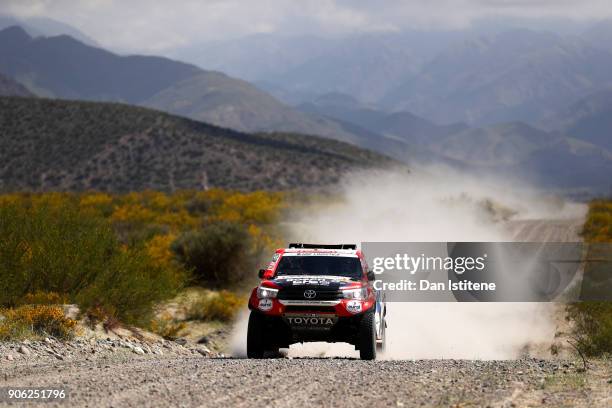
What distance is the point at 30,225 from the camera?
21047 millimetres

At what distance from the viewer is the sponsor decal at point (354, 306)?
1445 cm

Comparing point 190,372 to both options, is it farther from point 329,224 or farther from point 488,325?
point 329,224

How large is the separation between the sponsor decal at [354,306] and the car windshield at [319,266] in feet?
2.67

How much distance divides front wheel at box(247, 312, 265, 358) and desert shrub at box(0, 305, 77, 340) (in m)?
3.31

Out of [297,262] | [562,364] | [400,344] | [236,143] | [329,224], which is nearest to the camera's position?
[562,364]

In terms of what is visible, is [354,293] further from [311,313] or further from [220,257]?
[220,257]

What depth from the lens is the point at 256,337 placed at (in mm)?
14578

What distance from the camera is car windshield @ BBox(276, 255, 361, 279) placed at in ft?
50.5

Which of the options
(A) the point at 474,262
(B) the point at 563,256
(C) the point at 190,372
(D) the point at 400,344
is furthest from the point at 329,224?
(C) the point at 190,372

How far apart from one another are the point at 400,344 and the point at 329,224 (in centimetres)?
2961

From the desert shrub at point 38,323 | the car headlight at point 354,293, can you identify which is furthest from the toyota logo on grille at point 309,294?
the desert shrub at point 38,323

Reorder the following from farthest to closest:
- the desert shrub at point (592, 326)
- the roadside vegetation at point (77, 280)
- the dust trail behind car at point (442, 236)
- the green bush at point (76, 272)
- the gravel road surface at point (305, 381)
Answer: the dust trail behind car at point (442, 236) < the green bush at point (76, 272) < the roadside vegetation at point (77, 280) < the desert shrub at point (592, 326) < the gravel road surface at point (305, 381)

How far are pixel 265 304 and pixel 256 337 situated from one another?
515 millimetres

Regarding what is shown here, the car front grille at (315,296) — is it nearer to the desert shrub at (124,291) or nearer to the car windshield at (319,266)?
the car windshield at (319,266)
